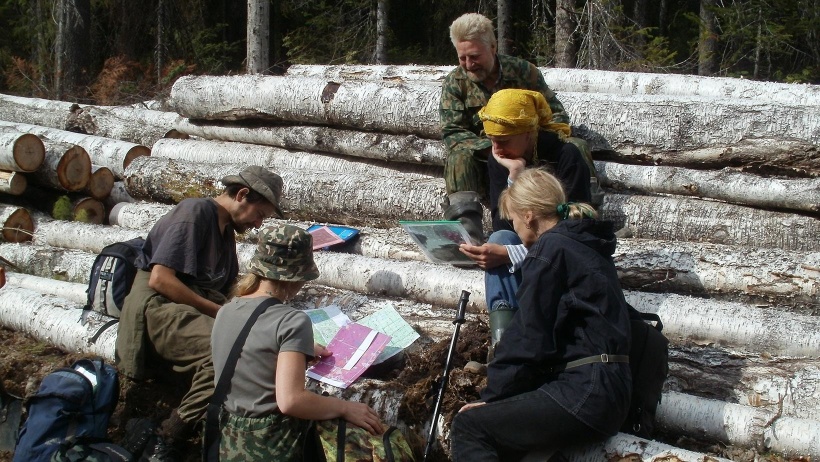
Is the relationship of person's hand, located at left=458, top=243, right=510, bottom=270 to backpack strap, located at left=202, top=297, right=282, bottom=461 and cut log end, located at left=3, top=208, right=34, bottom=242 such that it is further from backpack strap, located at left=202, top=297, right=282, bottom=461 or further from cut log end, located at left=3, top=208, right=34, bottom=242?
cut log end, located at left=3, top=208, right=34, bottom=242

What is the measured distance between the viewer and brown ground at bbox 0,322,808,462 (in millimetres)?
3943

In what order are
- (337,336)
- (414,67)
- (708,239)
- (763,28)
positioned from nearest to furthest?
(337,336)
(708,239)
(414,67)
(763,28)

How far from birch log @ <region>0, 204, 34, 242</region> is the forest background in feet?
14.4

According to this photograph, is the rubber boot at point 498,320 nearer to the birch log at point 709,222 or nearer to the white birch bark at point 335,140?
the birch log at point 709,222

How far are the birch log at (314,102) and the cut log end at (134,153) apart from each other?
610mm

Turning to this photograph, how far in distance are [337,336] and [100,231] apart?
359cm

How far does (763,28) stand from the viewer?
448 inches

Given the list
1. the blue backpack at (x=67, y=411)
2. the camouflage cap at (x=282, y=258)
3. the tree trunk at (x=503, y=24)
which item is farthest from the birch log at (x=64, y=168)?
the tree trunk at (x=503, y=24)

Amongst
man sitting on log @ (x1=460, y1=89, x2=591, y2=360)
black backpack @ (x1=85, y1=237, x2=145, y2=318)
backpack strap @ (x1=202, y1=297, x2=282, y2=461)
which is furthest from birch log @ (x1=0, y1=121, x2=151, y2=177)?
backpack strap @ (x1=202, y1=297, x2=282, y2=461)

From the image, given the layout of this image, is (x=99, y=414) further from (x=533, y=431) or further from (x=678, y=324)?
(x=678, y=324)

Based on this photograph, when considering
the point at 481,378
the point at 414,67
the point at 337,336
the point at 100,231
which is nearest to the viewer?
the point at 481,378

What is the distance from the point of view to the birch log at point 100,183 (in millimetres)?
8180

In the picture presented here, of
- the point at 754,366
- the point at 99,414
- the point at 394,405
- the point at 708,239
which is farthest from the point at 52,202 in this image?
the point at 754,366

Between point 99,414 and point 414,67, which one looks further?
point 414,67
